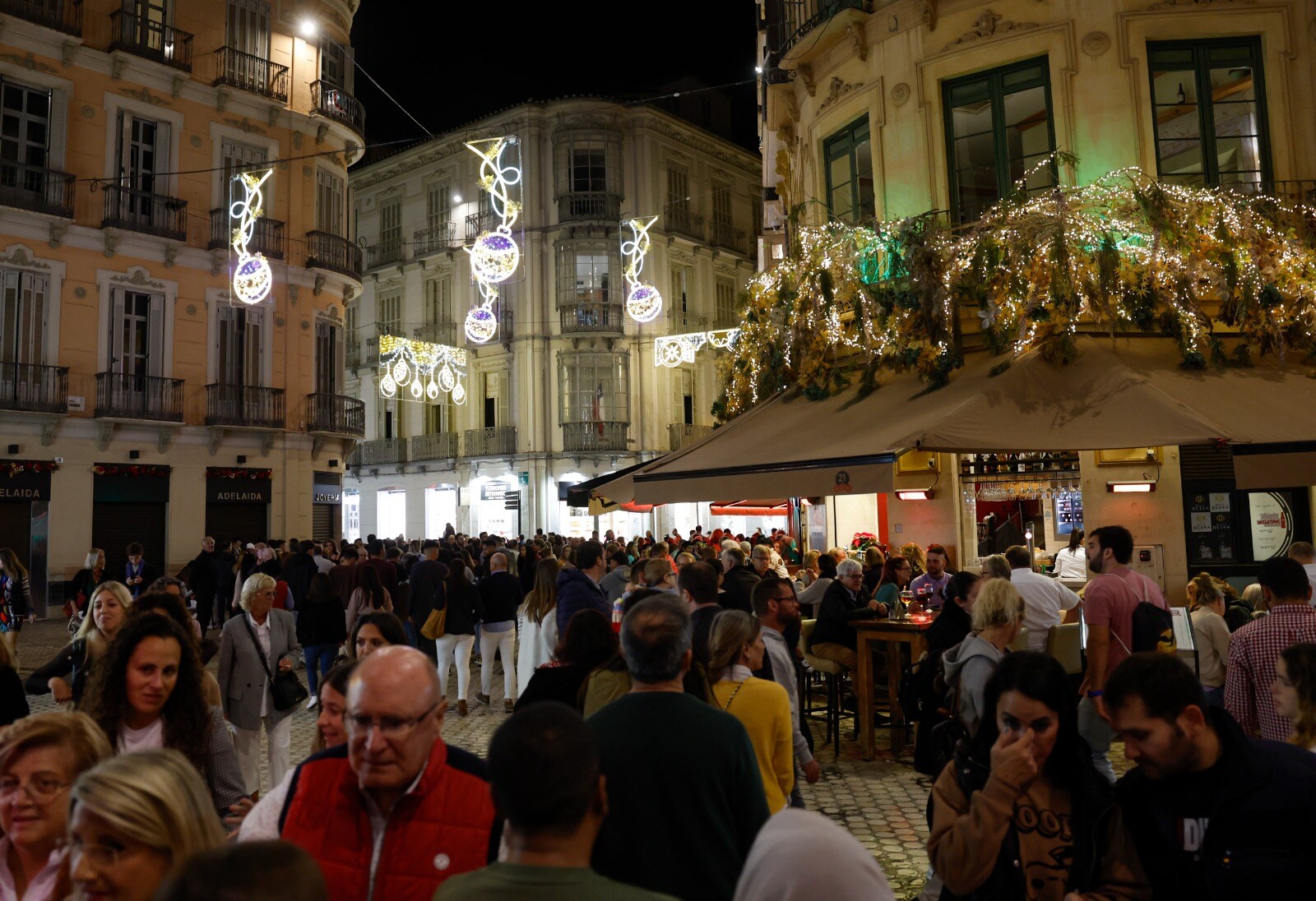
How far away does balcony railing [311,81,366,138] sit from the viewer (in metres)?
24.5


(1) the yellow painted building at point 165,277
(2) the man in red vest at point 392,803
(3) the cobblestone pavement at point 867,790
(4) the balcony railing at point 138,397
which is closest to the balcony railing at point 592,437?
(1) the yellow painted building at point 165,277

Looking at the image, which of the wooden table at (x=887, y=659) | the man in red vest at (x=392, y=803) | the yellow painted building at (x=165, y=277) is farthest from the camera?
the yellow painted building at (x=165, y=277)

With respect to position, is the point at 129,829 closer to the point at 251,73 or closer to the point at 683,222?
the point at 251,73

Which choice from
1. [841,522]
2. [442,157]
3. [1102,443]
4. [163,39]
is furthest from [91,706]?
[442,157]

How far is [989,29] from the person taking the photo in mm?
11047

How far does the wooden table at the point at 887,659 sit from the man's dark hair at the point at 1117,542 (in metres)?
1.94

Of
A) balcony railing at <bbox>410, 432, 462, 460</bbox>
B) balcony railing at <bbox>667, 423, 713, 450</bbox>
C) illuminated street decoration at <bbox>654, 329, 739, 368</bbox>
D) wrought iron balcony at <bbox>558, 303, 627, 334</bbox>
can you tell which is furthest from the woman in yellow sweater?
balcony railing at <bbox>410, 432, 462, 460</bbox>

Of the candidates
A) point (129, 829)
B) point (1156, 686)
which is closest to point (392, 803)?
point (129, 829)

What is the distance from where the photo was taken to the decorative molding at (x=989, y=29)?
10898 mm

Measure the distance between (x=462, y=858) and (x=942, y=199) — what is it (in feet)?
34.4

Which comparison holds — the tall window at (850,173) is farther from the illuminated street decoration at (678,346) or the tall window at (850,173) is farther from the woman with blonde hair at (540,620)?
the illuminated street decoration at (678,346)

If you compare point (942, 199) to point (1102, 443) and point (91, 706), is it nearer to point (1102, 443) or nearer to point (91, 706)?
point (1102, 443)

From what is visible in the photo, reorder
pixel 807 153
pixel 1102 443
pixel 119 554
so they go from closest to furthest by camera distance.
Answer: pixel 1102 443, pixel 807 153, pixel 119 554

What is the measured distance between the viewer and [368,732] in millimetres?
2471
